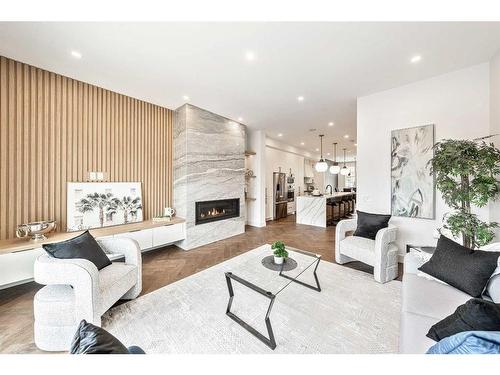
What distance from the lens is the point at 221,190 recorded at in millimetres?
4527

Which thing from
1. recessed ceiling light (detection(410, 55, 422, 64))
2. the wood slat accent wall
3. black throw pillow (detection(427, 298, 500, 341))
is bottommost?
black throw pillow (detection(427, 298, 500, 341))

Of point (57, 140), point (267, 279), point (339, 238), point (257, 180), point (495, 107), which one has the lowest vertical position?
point (267, 279)

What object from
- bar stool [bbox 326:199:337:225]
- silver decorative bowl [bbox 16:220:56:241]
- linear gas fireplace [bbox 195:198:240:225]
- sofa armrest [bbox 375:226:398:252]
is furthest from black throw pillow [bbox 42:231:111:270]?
bar stool [bbox 326:199:337:225]

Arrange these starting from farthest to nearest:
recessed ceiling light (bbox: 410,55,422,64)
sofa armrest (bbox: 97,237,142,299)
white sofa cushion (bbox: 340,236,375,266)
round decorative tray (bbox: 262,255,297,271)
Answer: white sofa cushion (bbox: 340,236,375,266), recessed ceiling light (bbox: 410,55,422,64), sofa armrest (bbox: 97,237,142,299), round decorative tray (bbox: 262,255,297,271)

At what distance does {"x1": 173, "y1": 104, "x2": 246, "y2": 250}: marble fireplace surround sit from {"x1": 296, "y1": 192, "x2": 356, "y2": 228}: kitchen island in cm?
259

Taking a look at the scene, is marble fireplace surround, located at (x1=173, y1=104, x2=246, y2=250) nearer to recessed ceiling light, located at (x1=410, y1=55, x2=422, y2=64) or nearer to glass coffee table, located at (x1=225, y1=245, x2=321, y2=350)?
glass coffee table, located at (x1=225, y1=245, x2=321, y2=350)

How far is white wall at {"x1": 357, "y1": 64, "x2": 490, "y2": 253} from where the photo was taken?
8.76ft

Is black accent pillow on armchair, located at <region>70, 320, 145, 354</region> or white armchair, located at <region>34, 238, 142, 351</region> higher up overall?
black accent pillow on armchair, located at <region>70, 320, 145, 354</region>

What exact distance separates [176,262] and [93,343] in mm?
2783

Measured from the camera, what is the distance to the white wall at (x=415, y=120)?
267cm

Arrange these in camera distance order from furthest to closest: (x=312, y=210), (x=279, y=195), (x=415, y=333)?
(x=279, y=195)
(x=312, y=210)
(x=415, y=333)

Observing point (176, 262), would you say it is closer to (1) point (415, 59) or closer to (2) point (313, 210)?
(2) point (313, 210)

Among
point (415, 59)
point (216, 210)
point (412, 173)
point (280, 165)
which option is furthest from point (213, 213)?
point (415, 59)
